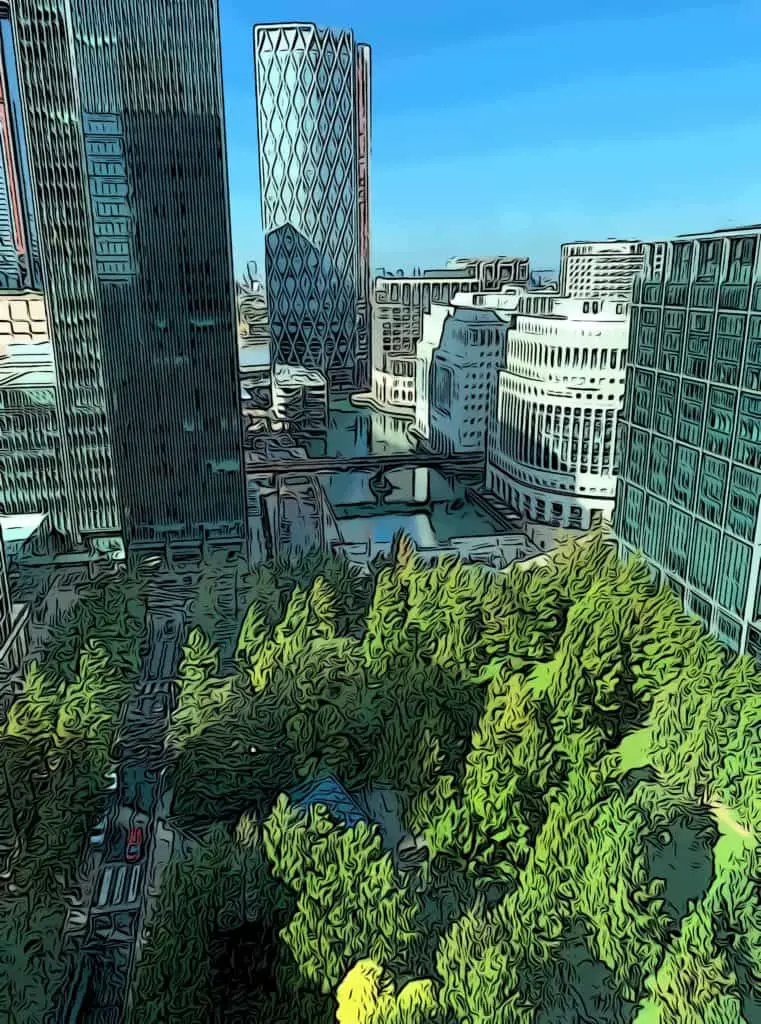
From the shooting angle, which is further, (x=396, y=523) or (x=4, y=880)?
(x=396, y=523)

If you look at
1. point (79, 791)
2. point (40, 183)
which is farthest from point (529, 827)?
point (40, 183)

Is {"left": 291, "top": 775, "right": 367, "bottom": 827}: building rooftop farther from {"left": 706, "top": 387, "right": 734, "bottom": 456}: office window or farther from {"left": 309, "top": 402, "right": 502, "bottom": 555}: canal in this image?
{"left": 309, "top": 402, "right": 502, "bottom": 555}: canal

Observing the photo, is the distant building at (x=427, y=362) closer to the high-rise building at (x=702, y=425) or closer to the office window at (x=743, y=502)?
the high-rise building at (x=702, y=425)

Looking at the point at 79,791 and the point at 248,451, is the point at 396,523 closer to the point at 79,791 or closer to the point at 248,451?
the point at 248,451

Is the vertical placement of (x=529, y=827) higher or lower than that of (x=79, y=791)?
lower

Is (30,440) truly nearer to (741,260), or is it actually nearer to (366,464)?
(366,464)

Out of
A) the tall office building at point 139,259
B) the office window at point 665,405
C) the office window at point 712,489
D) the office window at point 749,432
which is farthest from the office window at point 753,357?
the tall office building at point 139,259

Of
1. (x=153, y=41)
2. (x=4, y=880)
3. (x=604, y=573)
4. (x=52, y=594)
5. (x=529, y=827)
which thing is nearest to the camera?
(x=4, y=880)

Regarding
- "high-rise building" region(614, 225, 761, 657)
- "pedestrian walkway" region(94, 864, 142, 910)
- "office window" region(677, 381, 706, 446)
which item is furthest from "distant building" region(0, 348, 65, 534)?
"office window" region(677, 381, 706, 446)

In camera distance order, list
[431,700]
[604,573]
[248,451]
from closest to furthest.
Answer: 1. [431,700]
2. [604,573]
3. [248,451]
